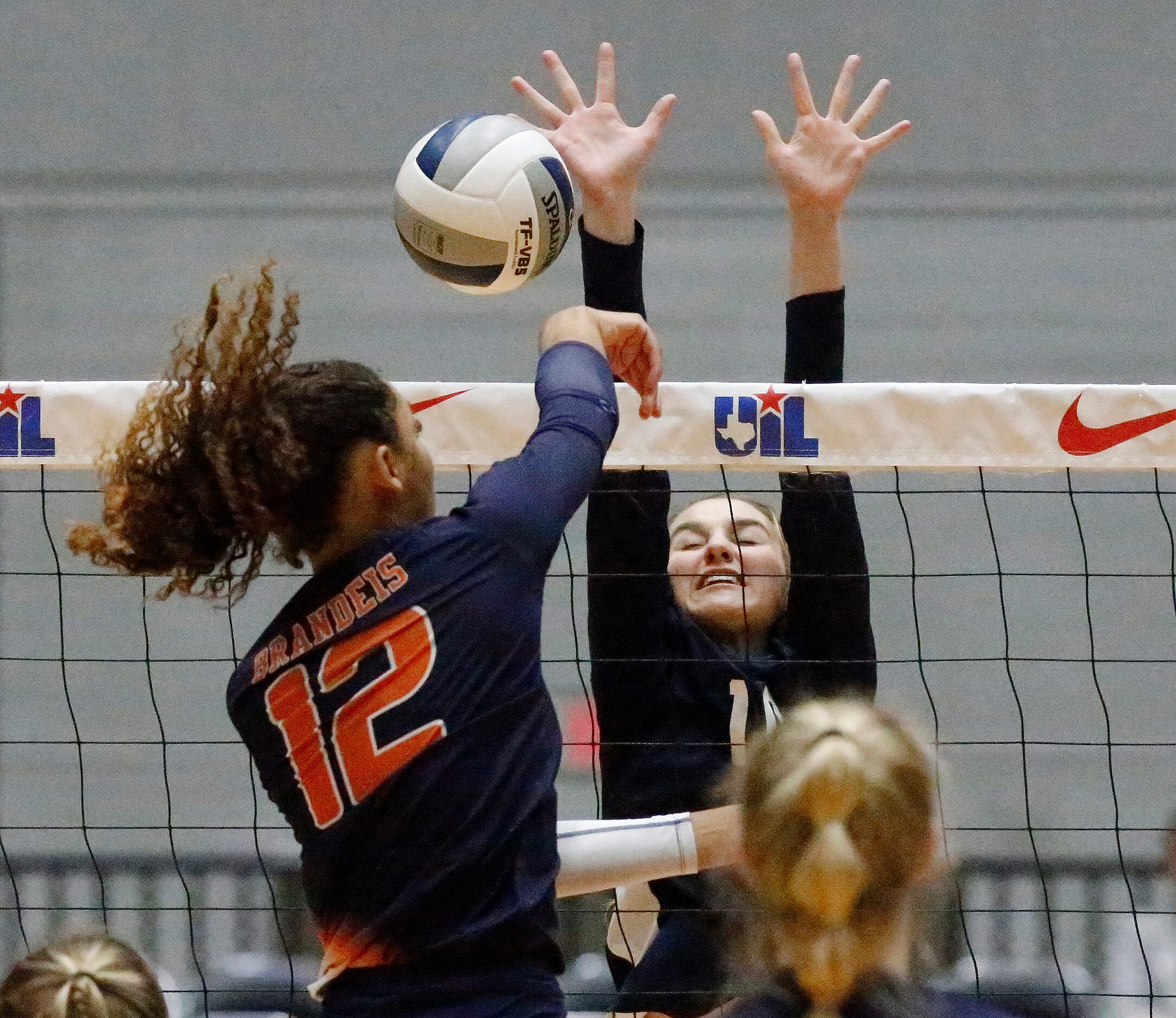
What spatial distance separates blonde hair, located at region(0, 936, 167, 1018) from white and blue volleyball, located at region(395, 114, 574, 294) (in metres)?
1.30

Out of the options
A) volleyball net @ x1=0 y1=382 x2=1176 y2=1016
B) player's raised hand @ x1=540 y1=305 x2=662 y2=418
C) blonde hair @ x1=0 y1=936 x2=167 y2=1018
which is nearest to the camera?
player's raised hand @ x1=540 y1=305 x2=662 y2=418

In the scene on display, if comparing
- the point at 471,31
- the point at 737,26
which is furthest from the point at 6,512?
the point at 737,26

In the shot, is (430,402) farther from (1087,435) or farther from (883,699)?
(883,699)

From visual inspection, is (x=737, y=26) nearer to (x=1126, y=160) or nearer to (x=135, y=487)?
(x=1126, y=160)

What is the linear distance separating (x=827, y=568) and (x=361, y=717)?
1.55 m

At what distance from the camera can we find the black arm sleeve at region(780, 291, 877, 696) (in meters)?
3.22

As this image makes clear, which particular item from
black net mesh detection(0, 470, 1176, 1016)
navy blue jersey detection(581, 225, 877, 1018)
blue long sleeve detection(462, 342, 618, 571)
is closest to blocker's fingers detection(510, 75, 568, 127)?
navy blue jersey detection(581, 225, 877, 1018)

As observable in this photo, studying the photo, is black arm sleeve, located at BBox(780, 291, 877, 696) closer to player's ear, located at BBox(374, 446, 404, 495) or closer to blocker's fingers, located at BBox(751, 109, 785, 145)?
blocker's fingers, located at BBox(751, 109, 785, 145)

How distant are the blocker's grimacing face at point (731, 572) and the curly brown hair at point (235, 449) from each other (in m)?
1.46

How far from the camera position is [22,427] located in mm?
3221

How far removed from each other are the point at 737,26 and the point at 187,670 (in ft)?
12.1

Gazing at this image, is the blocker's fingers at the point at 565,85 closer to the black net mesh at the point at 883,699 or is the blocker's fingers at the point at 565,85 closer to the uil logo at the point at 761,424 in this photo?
the uil logo at the point at 761,424

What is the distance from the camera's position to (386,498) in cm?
201

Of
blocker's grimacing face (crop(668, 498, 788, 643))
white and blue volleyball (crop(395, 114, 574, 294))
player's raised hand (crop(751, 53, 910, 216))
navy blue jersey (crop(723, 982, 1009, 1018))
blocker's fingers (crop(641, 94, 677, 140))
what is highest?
blocker's fingers (crop(641, 94, 677, 140))
